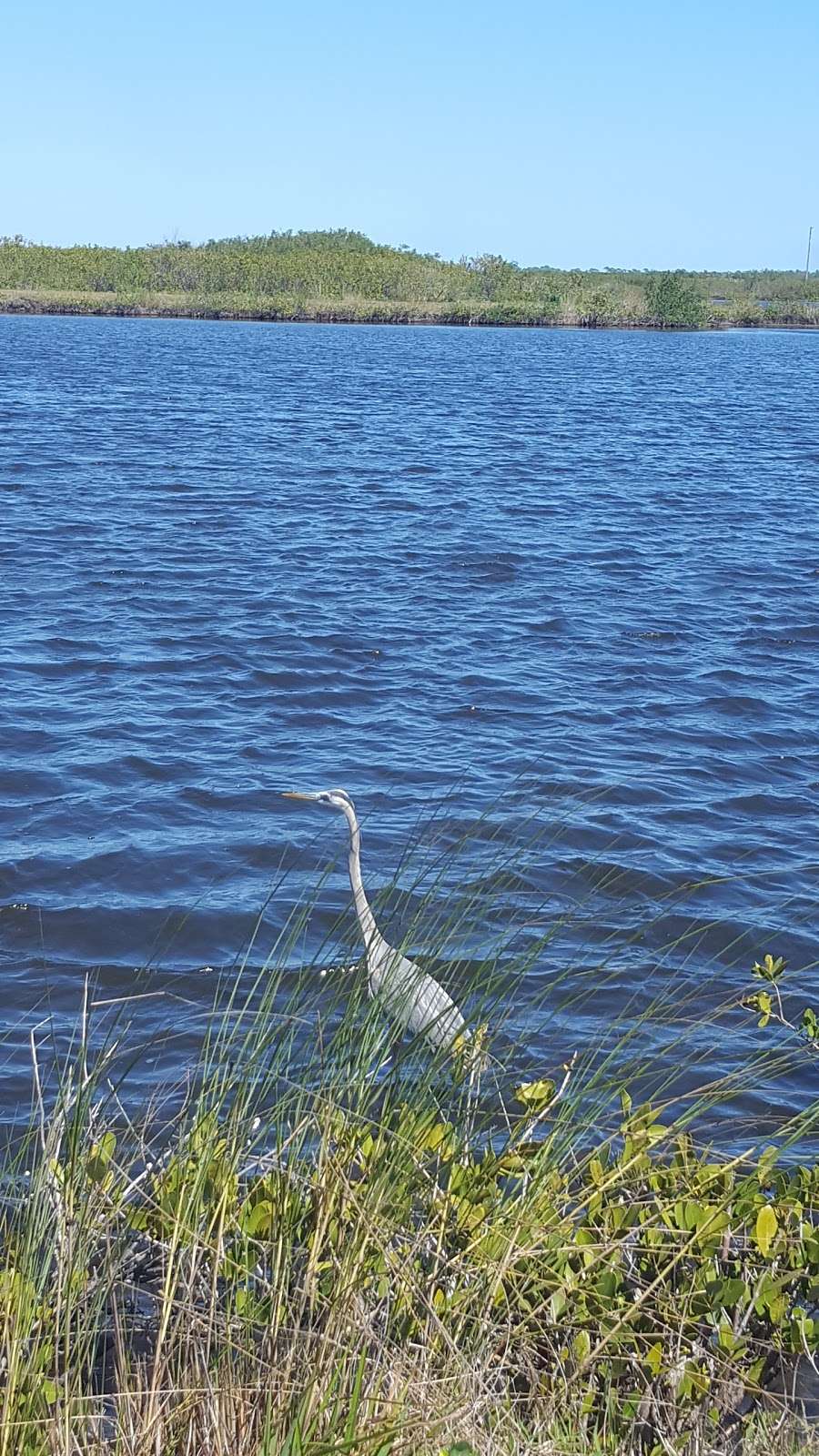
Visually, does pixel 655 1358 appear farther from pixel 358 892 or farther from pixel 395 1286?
pixel 358 892

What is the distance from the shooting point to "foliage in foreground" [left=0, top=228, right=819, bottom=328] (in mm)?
88000

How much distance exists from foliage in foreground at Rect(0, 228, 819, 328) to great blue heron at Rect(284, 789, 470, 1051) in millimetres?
84114

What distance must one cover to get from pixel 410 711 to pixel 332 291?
299ft

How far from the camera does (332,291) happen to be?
9712 cm

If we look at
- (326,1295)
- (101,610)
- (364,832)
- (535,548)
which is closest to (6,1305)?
(326,1295)

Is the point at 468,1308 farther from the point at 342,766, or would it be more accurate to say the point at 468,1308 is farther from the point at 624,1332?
the point at 342,766

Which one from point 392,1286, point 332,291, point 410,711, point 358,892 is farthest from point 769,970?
point 332,291

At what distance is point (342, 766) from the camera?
9750 millimetres

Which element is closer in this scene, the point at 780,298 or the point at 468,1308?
the point at 468,1308

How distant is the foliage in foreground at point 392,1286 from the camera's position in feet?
9.60

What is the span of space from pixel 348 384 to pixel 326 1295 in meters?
38.4

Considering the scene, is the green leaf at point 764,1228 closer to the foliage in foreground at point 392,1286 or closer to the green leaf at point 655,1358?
the foliage in foreground at point 392,1286

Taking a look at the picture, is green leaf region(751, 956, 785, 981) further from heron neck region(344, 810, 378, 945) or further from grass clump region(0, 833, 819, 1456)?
heron neck region(344, 810, 378, 945)

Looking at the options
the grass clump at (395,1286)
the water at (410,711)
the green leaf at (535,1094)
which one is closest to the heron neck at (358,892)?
the water at (410,711)
